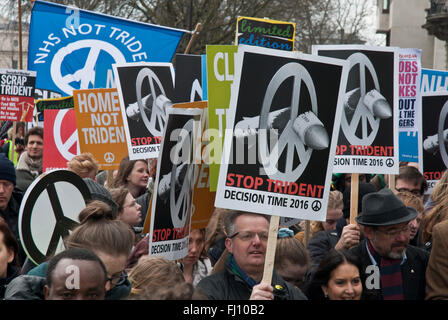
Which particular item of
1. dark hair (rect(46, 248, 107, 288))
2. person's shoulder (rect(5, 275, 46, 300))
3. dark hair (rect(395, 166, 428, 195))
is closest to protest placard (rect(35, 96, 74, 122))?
dark hair (rect(395, 166, 428, 195))

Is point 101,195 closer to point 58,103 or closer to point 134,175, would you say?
point 134,175

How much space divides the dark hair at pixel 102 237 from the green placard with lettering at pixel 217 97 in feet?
3.64

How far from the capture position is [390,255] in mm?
4965

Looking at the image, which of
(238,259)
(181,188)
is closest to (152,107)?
(181,188)

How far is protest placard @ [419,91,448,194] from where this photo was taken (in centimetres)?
791

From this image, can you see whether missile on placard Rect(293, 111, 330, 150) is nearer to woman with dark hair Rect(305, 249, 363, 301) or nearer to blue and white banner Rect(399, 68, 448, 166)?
woman with dark hair Rect(305, 249, 363, 301)

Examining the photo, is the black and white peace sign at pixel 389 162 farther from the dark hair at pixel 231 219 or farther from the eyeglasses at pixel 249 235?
the eyeglasses at pixel 249 235

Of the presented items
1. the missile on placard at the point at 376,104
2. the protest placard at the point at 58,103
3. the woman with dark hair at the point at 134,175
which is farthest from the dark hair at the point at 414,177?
the protest placard at the point at 58,103

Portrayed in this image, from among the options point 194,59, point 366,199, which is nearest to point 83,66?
point 194,59

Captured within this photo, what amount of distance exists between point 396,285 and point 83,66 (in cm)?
615

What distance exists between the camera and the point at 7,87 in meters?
14.1

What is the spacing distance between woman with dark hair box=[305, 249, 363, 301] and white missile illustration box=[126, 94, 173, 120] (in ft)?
9.79

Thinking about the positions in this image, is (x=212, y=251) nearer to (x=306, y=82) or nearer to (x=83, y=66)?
(x=306, y=82)

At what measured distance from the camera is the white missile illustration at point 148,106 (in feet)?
24.8
